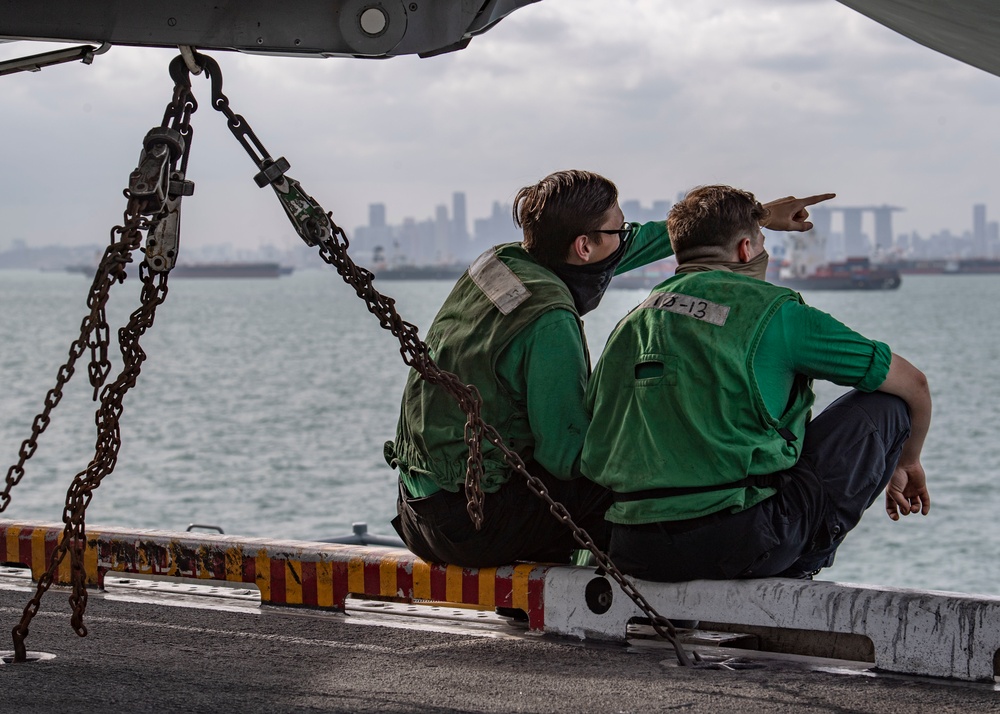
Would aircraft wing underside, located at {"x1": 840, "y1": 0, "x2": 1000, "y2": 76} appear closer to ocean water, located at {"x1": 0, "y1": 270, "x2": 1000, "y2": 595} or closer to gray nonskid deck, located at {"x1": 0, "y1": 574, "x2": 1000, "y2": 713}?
gray nonskid deck, located at {"x1": 0, "y1": 574, "x2": 1000, "y2": 713}

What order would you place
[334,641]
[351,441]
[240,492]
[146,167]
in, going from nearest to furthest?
1. [146,167]
2. [334,641]
3. [240,492]
4. [351,441]

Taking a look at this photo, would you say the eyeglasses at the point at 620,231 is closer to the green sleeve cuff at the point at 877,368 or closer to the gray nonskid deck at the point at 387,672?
the green sleeve cuff at the point at 877,368

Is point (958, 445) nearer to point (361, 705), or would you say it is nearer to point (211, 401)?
point (211, 401)

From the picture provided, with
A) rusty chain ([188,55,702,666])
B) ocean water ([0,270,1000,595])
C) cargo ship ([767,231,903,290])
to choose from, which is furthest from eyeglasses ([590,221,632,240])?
cargo ship ([767,231,903,290])

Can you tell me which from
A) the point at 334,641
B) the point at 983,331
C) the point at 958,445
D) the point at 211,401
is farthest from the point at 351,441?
the point at 983,331

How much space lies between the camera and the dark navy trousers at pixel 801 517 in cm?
405

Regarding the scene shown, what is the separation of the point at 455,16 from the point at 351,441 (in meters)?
37.0

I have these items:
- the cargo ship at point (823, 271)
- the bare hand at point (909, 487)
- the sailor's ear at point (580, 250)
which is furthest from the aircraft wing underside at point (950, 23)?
the cargo ship at point (823, 271)

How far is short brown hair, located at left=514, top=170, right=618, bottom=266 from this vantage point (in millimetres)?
4480

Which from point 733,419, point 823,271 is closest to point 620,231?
point 733,419

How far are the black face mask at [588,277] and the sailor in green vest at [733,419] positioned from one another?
34 centimetres

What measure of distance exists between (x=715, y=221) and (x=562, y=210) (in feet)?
1.71

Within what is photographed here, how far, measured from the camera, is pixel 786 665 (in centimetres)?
410

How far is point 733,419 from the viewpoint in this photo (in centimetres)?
402
